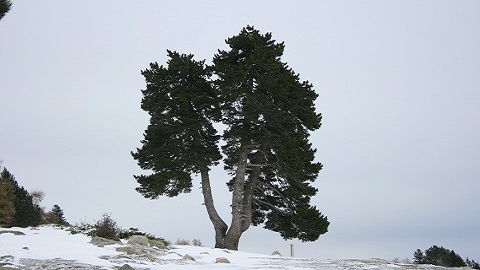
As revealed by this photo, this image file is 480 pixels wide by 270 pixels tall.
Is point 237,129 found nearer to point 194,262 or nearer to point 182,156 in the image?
point 182,156

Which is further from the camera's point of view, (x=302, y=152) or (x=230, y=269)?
(x=302, y=152)

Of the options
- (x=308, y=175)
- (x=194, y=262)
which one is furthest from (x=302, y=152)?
(x=194, y=262)

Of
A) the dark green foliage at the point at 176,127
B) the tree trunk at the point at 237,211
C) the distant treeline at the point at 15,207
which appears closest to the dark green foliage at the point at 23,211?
the distant treeline at the point at 15,207

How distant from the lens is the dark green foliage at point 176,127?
861 inches

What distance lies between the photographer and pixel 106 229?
1683cm

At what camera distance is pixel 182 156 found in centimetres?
2205

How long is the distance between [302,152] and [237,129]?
3853 millimetres

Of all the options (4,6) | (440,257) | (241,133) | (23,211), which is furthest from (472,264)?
(23,211)

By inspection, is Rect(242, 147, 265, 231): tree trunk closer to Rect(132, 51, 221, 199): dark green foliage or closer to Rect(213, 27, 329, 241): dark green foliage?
Rect(213, 27, 329, 241): dark green foliage

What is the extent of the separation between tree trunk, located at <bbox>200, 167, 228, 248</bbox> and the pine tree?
2107 centimetres

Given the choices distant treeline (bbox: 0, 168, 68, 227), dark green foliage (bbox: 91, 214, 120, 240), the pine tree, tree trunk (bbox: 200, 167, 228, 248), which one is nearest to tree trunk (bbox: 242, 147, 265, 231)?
tree trunk (bbox: 200, 167, 228, 248)

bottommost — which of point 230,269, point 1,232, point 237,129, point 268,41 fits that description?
point 230,269

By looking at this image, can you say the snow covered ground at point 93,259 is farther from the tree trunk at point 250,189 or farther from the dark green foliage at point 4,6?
the tree trunk at point 250,189

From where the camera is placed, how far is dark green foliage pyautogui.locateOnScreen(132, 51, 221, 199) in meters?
21.9
